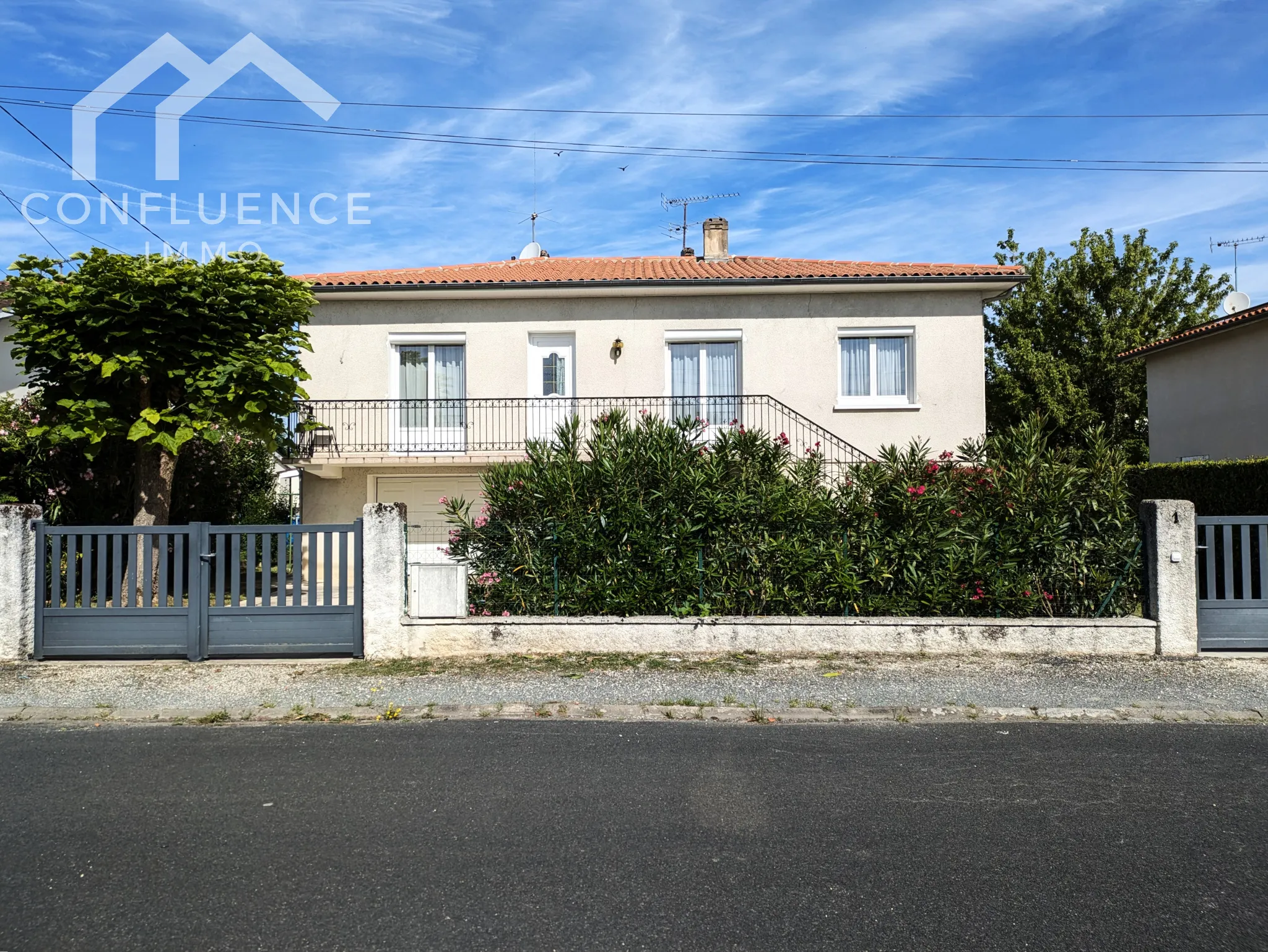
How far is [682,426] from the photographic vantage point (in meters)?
9.29

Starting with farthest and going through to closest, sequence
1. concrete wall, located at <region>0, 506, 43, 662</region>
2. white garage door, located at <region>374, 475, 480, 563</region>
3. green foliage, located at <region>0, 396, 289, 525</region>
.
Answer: white garage door, located at <region>374, 475, 480, 563</region>
green foliage, located at <region>0, 396, 289, 525</region>
concrete wall, located at <region>0, 506, 43, 662</region>

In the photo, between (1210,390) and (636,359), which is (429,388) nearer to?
(636,359)

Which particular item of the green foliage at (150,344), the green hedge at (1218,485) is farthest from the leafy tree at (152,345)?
the green hedge at (1218,485)

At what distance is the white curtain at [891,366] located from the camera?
1678 centimetres

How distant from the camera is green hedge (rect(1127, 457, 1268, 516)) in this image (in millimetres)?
12009

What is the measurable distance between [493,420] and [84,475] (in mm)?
6752

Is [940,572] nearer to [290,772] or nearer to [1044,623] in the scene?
[1044,623]

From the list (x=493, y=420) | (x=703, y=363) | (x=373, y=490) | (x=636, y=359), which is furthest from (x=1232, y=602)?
(x=373, y=490)

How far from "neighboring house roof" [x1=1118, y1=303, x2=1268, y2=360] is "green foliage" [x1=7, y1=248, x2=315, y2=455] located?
16.7 meters

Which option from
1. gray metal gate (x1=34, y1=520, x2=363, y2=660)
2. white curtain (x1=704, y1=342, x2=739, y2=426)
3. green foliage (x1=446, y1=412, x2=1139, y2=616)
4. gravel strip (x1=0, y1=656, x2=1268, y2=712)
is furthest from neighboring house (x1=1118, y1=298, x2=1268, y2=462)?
gray metal gate (x1=34, y1=520, x2=363, y2=660)

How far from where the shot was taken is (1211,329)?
18.3 metres

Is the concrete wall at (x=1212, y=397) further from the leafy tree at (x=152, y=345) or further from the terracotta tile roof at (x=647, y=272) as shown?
the leafy tree at (x=152, y=345)

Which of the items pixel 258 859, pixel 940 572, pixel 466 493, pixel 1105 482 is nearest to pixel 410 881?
pixel 258 859

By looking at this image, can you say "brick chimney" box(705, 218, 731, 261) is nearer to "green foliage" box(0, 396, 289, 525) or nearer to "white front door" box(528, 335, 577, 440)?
"white front door" box(528, 335, 577, 440)
